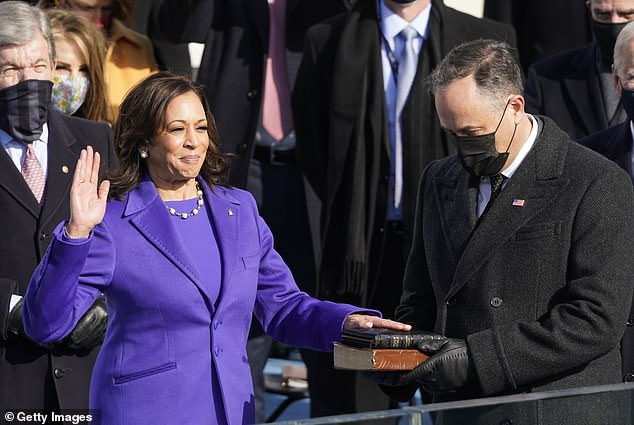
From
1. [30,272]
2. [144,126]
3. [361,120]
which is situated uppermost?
[144,126]

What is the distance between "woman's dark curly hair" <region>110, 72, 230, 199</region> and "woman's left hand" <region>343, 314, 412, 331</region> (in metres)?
0.59

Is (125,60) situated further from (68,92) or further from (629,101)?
(629,101)

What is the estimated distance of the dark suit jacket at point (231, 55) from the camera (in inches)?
220

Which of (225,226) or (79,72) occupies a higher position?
(79,72)

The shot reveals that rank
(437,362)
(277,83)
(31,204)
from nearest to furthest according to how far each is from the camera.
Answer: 1. (437,362)
2. (31,204)
3. (277,83)

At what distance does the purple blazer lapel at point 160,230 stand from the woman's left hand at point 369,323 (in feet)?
1.33

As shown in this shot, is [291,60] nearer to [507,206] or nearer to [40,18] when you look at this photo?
[40,18]

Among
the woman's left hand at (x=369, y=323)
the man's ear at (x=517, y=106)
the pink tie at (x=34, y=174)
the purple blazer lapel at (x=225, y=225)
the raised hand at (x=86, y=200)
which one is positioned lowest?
the woman's left hand at (x=369, y=323)

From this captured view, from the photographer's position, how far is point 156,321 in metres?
3.51

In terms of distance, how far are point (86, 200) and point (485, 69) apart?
3.89ft

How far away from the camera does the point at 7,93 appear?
14.8ft

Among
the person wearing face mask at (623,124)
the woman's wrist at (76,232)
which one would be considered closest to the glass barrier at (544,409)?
the woman's wrist at (76,232)

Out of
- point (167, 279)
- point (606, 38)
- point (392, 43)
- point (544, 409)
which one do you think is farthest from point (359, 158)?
point (544, 409)

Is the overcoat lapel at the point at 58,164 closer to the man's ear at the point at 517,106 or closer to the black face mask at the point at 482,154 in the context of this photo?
the black face mask at the point at 482,154
